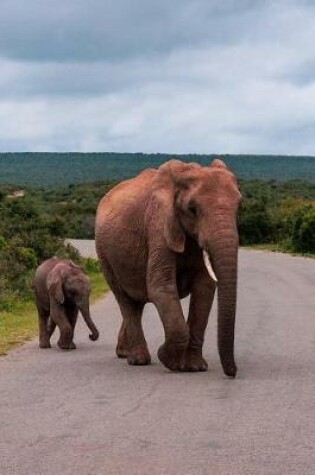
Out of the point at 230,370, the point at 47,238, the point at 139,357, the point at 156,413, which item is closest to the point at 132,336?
the point at 139,357

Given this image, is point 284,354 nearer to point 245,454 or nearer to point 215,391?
point 215,391

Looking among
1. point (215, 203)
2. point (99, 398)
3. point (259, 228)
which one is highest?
point (215, 203)

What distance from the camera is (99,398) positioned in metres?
9.94

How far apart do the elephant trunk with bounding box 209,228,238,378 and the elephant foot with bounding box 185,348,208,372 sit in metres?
0.92

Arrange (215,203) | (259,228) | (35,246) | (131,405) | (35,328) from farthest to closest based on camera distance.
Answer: (259,228) < (35,246) < (35,328) < (215,203) < (131,405)

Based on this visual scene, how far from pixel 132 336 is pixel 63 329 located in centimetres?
203

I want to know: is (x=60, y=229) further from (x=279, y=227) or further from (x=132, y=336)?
(x=132, y=336)

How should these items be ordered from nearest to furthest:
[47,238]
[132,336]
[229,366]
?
[229,366], [132,336], [47,238]

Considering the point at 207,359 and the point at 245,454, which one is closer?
the point at 245,454

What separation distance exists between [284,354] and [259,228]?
4684 cm

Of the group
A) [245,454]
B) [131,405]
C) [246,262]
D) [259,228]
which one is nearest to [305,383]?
[131,405]

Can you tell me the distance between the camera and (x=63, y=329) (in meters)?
14.6

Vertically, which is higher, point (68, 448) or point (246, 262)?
point (68, 448)

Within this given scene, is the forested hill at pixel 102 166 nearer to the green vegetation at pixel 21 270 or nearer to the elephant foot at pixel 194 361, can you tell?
the green vegetation at pixel 21 270
